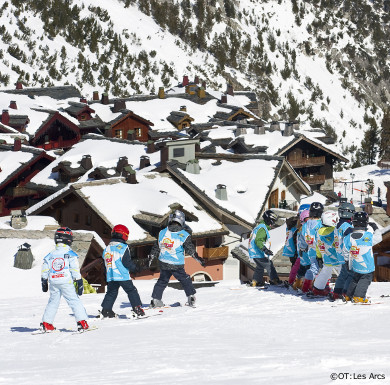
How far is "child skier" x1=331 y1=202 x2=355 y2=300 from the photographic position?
12.9m

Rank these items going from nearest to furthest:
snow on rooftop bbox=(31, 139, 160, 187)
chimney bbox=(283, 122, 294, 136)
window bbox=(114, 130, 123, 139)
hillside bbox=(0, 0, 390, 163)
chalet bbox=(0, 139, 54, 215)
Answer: snow on rooftop bbox=(31, 139, 160, 187) < chalet bbox=(0, 139, 54, 215) < chimney bbox=(283, 122, 294, 136) < window bbox=(114, 130, 123, 139) < hillside bbox=(0, 0, 390, 163)

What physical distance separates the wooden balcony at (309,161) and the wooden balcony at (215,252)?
910 inches

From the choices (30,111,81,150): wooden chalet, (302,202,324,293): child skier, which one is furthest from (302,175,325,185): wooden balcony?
A: (302,202,324,293): child skier

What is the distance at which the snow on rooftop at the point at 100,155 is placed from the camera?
46.4 m

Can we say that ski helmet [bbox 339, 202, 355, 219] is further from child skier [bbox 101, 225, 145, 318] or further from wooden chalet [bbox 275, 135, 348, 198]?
wooden chalet [bbox 275, 135, 348, 198]

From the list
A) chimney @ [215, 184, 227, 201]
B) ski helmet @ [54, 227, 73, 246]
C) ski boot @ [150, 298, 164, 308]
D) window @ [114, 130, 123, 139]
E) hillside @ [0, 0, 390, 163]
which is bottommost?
ski boot @ [150, 298, 164, 308]

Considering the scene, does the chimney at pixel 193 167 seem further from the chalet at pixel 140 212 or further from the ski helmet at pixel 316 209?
the ski helmet at pixel 316 209

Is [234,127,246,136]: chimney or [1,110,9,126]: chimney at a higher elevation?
[1,110,9,126]: chimney

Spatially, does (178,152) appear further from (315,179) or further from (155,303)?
(155,303)

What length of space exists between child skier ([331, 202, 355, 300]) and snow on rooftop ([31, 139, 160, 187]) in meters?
32.5

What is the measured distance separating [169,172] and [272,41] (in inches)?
3528

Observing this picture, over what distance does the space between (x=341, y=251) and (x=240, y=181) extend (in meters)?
29.4

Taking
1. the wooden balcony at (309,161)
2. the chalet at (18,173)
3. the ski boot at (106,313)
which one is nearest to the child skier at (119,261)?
the ski boot at (106,313)

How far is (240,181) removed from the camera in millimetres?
42188
